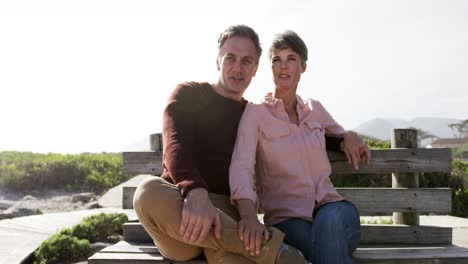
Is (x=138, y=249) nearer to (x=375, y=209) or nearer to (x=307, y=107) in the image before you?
(x=307, y=107)

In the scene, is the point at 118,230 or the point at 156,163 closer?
the point at 156,163

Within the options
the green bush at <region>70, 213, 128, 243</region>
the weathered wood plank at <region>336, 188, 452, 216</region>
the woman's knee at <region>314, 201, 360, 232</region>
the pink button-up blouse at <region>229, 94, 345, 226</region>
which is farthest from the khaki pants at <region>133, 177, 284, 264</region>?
the green bush at <region>70, 213, 128, 243</region>

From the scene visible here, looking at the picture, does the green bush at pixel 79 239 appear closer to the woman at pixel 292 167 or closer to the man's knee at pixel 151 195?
the woman at pixel 292 167

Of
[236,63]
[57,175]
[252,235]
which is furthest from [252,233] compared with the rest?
[57,175]

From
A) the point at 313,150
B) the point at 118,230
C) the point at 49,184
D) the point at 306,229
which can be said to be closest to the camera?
the point at 306,229

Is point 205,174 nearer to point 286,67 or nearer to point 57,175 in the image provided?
point 286,67

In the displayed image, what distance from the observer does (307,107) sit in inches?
136

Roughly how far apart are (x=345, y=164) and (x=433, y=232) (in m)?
0.89

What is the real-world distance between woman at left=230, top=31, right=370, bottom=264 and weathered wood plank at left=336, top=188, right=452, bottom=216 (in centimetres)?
52

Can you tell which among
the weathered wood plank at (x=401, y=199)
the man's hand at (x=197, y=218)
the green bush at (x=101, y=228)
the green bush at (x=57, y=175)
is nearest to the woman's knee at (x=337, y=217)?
the man's hand at (x=197, y=218)

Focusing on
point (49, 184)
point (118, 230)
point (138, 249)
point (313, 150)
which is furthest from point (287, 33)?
point (49, 184)

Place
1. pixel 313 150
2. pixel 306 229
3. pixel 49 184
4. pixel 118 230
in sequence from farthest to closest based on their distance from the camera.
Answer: pixel 49 184
pixel 118 230
pixel 313 150
pixel 306 229

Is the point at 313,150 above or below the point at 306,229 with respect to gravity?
above

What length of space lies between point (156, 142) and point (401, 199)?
201 centimetres
